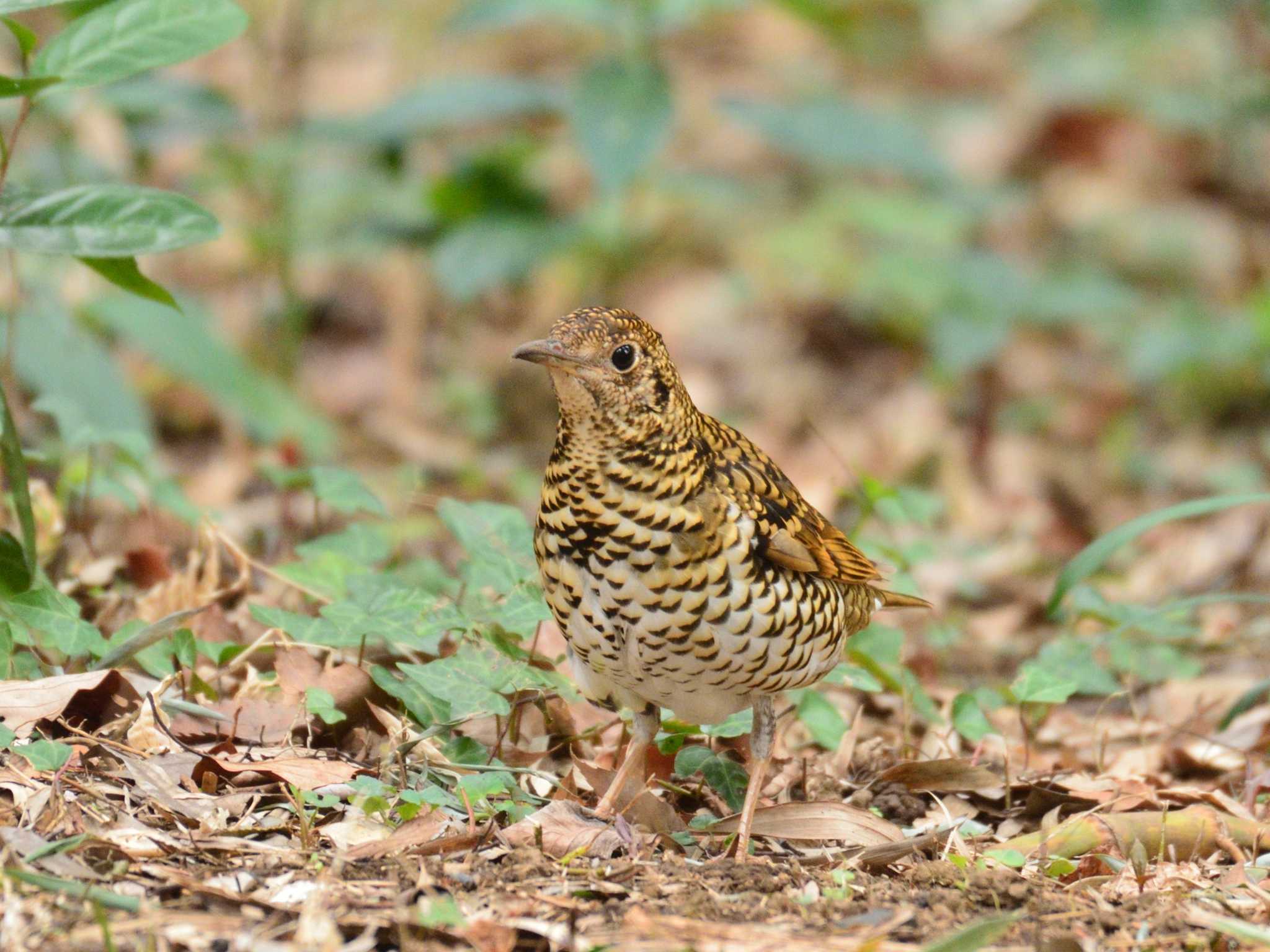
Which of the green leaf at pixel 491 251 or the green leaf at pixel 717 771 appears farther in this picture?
the green leaf at pixel 491 251

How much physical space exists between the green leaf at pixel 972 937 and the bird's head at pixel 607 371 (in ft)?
4.25

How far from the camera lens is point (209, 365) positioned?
22.3 feet

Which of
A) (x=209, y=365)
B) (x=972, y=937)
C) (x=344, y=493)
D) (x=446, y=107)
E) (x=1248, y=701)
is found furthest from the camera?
(x=446, y=107)

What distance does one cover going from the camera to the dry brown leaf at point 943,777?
399 cm

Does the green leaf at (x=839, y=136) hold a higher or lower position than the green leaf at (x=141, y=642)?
higher

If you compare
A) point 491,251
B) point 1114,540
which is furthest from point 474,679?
point 491,251

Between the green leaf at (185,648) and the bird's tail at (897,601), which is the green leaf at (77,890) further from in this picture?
the bird's tail at (897,601)

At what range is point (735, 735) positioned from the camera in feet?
13.2

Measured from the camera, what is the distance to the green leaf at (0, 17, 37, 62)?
343 cm

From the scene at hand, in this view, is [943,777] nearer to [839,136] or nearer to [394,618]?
[394,618]

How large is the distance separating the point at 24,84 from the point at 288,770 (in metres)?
1.68

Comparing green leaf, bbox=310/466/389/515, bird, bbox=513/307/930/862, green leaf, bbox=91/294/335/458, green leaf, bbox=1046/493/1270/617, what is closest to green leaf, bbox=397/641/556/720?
bird, bbox=513/307/930/862

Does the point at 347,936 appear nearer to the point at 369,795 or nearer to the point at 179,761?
the point at 369,795

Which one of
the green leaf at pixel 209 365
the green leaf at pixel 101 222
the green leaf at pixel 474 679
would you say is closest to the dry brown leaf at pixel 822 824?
the green leaf at pixel 474 679
